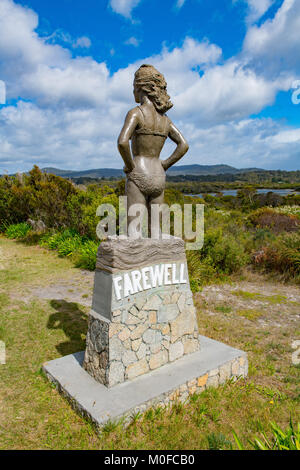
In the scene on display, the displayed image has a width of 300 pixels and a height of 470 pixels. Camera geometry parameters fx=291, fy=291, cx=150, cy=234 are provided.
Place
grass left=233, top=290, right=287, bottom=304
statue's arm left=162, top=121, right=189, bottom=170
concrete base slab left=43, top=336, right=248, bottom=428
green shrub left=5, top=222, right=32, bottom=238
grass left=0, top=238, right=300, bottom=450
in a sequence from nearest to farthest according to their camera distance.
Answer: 1. grass left=0, top=238, right=300, bottom=450
2. concrete base slab left=43, top=336, right=248, bottom=428
3. statue's arm left=162, top=121, right=189, bottom=170
4. grass left=233, top=290, right=287, bottom=304
5. green shrub left=5, top=222, right=32, bottom=238

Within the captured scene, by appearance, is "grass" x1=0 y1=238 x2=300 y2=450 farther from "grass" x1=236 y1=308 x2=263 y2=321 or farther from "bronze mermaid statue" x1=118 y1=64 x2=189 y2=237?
"bronze mermaid statue" x1=118 y1=64 x2=189 y2=237

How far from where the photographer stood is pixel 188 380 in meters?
3.34

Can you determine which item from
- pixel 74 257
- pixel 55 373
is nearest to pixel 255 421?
pixel 55 373

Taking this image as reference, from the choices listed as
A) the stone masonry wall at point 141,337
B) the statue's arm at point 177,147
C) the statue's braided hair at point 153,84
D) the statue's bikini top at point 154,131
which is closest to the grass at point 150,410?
the stone masonry wall at point 141,337

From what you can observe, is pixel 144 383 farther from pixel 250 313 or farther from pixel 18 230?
pixel 18 230

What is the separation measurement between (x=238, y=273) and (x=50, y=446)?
6.94 m

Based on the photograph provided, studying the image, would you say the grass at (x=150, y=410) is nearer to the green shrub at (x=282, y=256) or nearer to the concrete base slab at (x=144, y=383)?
the concrete base slab at (x=144, y=383)

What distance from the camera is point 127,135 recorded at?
3379mm

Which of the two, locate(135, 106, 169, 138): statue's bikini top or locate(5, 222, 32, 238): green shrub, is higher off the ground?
locate(135, 106, 169, 138): statue's bikini top

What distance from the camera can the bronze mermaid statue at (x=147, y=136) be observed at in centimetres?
353

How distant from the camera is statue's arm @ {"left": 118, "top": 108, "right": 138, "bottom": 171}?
132 inches

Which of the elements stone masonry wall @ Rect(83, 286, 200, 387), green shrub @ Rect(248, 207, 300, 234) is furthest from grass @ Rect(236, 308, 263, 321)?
green shrub @ Rect(248, 207, 300, 234)

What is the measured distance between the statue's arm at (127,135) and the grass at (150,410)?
276 cm

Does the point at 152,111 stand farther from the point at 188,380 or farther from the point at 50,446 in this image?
the point at 50,446
